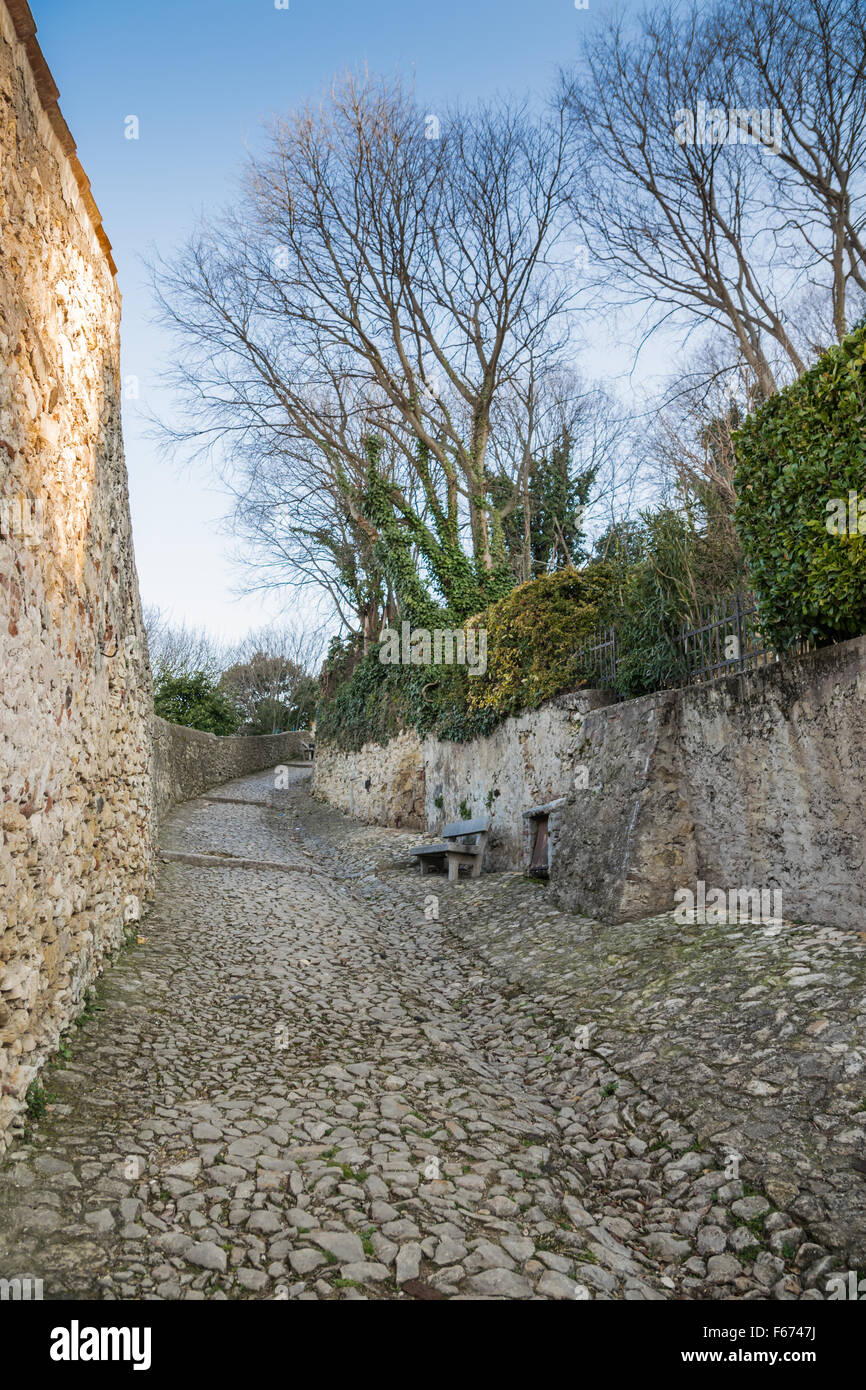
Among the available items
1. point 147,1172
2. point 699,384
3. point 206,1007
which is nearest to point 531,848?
point 206,1007

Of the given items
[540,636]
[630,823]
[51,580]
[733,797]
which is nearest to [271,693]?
[540,636]

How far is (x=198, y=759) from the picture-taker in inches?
867

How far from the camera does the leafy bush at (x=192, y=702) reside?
2661 centimetres

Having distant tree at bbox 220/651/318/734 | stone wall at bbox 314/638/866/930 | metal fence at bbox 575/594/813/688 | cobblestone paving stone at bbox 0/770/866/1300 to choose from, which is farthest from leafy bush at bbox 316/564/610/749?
distant tree at bbox 220/651/318/734

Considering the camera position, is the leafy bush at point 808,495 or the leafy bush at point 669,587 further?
the leafy bush at point 669,587

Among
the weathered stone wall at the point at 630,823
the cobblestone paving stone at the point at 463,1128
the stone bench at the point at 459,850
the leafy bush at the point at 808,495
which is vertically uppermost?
the leafy bush at the point at 808,495

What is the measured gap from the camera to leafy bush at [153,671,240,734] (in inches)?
1048

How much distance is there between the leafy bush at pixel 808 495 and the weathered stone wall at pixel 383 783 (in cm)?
959

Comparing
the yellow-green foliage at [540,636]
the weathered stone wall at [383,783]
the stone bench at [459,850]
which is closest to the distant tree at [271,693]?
the weathered stone wall at [383,783]

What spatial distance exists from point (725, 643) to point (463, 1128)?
4625mm

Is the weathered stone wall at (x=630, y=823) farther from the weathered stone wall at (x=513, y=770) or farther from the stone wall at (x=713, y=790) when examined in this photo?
the weathered stone wall at (x=513, y=770)
